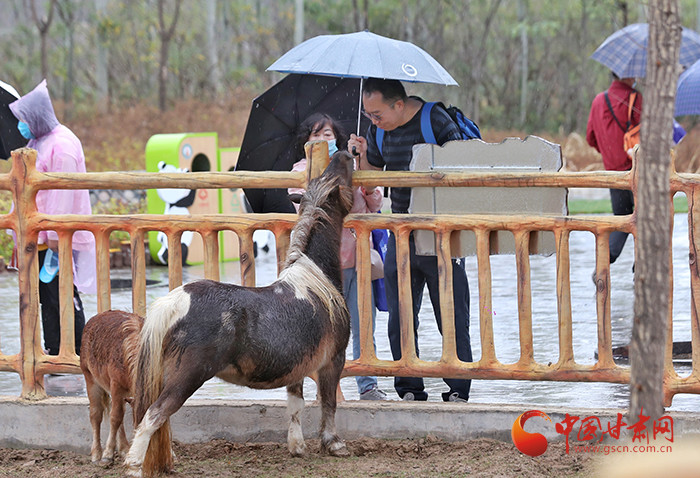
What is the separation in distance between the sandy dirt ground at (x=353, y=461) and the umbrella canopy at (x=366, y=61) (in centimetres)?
201

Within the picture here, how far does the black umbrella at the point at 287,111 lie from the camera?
22.9 feet

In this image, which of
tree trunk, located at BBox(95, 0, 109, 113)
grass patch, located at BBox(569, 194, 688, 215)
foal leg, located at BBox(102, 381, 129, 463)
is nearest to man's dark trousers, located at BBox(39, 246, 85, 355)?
foal leg, located at BBox(102, 381, 129, 463)

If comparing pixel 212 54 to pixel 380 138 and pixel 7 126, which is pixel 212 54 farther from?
pixel 380 138

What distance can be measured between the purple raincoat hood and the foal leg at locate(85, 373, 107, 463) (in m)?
2.56

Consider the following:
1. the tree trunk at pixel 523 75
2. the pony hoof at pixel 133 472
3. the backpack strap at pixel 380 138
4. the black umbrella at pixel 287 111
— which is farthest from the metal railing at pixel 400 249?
the tree trunk at pixel 523 75

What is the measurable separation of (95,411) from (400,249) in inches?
69.5

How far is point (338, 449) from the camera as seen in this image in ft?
16.8

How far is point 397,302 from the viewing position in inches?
235

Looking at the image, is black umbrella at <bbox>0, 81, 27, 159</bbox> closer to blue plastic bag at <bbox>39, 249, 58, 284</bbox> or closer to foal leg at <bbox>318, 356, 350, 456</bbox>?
blue plastic bag at <bbox>39, 249, 58, 284</bbox>

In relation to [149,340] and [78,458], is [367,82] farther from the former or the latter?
[78,458]

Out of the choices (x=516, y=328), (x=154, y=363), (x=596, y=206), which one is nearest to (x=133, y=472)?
(x=154, y=363)

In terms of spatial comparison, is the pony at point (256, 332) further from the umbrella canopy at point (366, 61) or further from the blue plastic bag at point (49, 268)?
the blue plastic bag at point (49, 268)

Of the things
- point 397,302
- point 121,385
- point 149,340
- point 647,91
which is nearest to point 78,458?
point 121,385

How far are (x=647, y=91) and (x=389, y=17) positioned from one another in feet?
109
